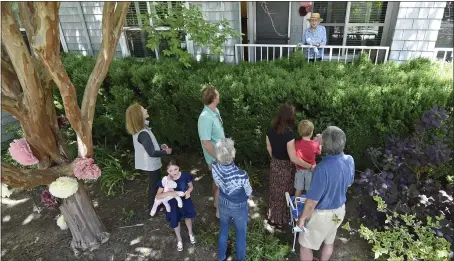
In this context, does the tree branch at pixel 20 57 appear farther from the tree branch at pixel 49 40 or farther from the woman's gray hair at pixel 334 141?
the woman's gray hair at pixel 334 141

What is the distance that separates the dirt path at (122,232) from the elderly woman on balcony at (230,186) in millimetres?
772

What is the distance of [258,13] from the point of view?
6.79m

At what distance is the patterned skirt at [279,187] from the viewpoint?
11.2ft

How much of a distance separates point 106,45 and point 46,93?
2.94 feet

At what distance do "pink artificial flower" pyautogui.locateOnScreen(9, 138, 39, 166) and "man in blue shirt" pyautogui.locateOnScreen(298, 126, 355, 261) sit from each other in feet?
9.61

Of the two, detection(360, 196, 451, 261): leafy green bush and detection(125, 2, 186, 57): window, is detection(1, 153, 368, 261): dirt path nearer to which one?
detection(360, 196, 451, 261): leafy green bush

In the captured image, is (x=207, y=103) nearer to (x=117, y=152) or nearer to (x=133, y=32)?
(x=117, y=152)

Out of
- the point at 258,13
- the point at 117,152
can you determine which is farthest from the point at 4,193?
the point at 258,13

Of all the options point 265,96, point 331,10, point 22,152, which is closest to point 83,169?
point 22,152

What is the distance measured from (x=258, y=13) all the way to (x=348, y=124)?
399cm

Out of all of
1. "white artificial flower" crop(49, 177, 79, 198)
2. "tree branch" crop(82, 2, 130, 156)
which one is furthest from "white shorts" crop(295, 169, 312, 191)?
"white artificial flower" crop(49, 177, 79, 198)

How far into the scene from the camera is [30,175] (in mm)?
3029

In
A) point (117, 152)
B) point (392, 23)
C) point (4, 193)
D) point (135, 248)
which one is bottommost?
point (135, 248)

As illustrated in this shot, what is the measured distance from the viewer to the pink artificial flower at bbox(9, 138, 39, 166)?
3.11 metres
